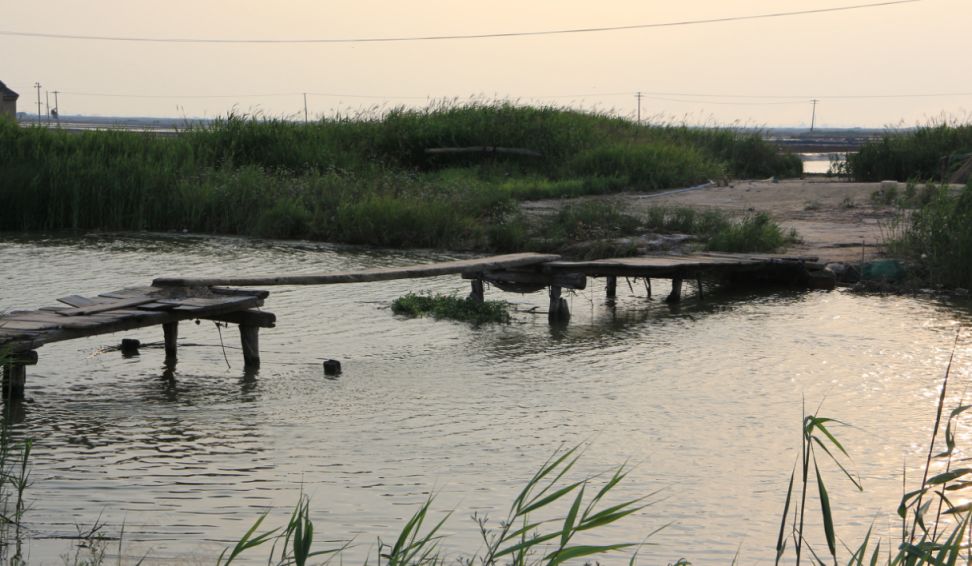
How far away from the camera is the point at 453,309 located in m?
11.1

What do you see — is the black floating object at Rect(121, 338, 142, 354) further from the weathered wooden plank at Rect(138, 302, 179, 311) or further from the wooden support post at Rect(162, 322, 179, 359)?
the weathered wooden plank at Rect(138, 302, 179, 311)

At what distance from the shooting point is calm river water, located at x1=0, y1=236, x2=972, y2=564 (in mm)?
5262

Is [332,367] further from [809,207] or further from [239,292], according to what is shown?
[809,207]

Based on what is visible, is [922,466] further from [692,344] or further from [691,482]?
[692,344]

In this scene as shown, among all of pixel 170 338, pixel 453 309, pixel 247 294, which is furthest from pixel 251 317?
pixel 453 309

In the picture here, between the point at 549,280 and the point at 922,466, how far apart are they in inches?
215

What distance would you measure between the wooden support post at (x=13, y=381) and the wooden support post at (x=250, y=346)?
1.86m

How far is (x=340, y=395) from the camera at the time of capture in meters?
7.82

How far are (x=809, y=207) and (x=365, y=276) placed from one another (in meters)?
11.1

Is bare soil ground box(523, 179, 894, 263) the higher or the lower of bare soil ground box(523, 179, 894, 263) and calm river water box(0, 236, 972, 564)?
the higher

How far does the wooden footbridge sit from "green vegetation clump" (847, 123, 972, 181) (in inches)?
424

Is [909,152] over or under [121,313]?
over

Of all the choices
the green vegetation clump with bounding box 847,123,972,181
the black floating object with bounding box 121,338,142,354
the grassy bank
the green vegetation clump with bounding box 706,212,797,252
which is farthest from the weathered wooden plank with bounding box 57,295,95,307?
the green vegetation clump with bounding box 847,123,972,181

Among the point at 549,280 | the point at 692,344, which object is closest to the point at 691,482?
the point at 692,344
